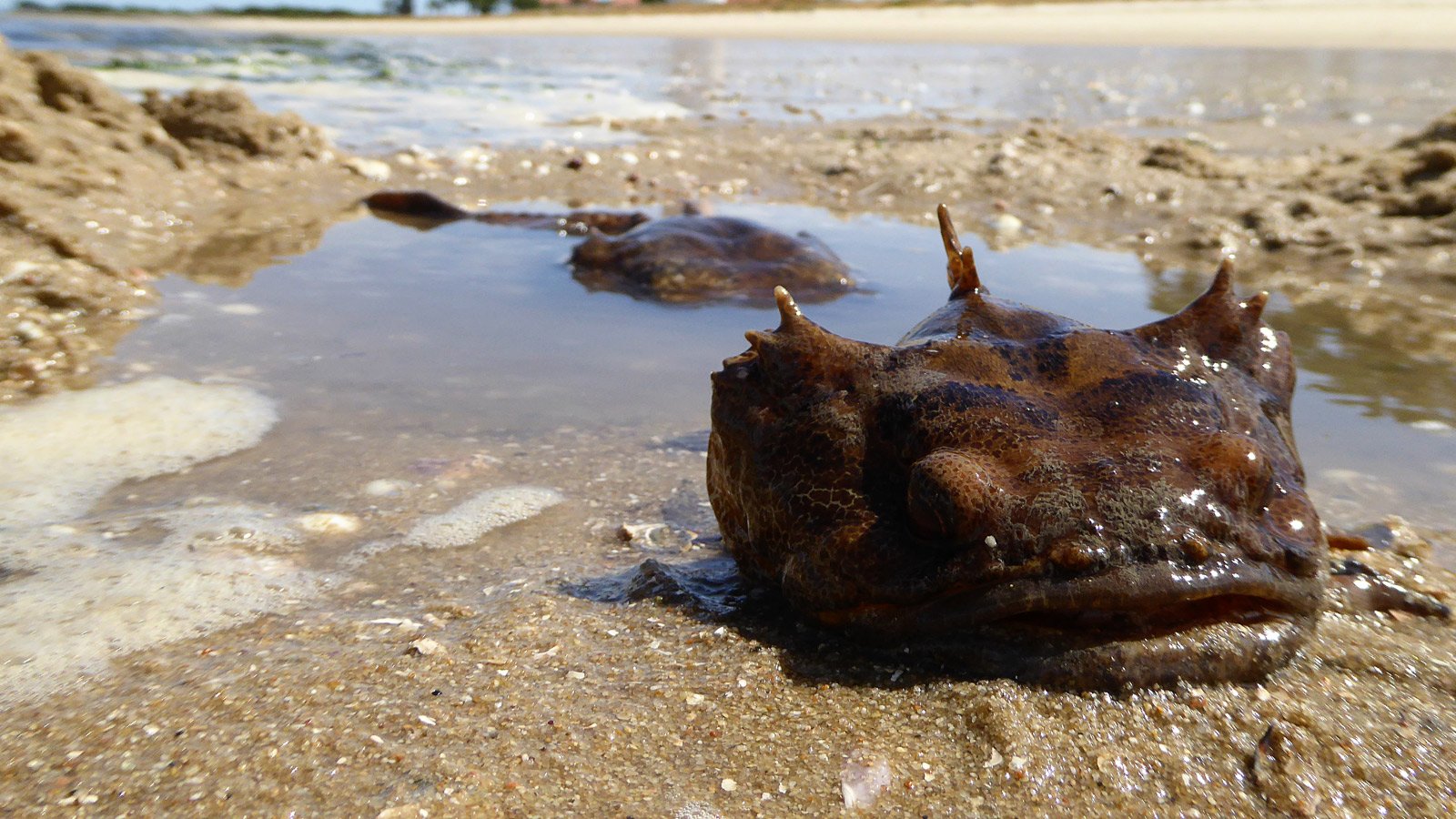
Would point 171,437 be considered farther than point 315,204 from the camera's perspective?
No

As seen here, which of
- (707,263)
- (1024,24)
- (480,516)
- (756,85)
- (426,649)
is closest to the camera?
(426,649)

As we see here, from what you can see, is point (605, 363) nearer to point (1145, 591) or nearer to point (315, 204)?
point (1145, 591)

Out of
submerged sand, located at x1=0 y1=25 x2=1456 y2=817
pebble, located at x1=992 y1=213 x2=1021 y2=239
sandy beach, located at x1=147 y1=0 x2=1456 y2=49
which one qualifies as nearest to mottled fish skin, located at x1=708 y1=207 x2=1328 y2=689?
submerged sand, located at x1=0 y1=25 x2=1456 y2=817

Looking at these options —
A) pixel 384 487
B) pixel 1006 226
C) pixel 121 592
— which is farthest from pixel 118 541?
pixel 1006 226

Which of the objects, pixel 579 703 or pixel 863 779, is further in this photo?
pixel 579 703

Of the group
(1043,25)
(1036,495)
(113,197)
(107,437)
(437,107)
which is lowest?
(107,437)

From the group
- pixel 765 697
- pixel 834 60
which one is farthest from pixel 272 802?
pixel 834 60

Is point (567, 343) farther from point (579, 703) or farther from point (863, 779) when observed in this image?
point (863, 779)

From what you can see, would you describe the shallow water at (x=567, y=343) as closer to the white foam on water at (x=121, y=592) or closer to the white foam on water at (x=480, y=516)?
the white foam on water at (x=480, y=516)
